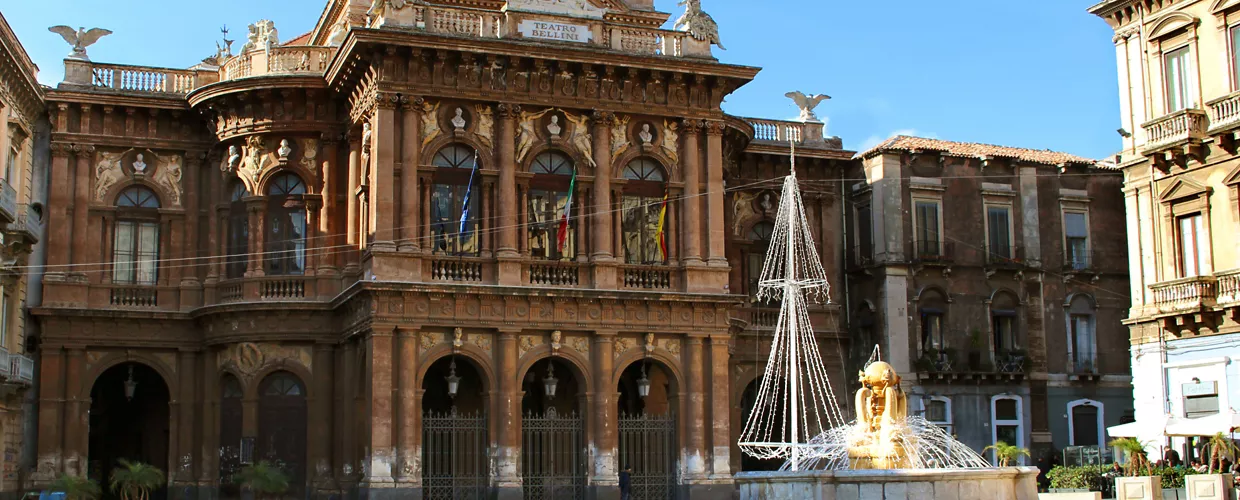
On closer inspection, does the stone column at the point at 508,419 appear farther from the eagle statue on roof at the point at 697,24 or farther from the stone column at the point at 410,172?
the eagle statue on roof at the point at 697,24

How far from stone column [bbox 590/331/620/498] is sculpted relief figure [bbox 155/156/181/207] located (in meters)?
10.7

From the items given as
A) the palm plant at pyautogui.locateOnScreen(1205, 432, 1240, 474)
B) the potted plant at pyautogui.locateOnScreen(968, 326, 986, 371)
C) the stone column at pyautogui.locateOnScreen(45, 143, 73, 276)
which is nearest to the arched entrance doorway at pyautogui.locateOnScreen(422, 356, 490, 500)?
the stone column at pyautogui.locateOnScreen(45, 143, 73, 276)

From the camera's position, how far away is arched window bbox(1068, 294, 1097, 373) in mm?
39344

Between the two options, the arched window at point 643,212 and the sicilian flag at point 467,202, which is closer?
the sicilian flag at point 467,202

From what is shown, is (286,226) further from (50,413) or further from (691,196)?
(691,196)

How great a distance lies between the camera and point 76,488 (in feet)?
96.1

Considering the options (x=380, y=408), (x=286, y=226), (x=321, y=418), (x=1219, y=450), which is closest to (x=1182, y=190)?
(x=1219, y=450)

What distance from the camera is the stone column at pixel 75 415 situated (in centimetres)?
3256

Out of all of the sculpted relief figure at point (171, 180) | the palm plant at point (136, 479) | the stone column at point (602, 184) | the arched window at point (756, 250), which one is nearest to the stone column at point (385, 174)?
the stone column at point (602, 184)

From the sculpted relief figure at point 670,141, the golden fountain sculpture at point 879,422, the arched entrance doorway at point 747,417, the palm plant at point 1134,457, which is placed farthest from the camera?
the arched entrance doorway at point 747,417

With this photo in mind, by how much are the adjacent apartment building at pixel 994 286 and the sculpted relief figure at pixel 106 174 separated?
18435 mm

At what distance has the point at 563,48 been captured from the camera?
31.5m

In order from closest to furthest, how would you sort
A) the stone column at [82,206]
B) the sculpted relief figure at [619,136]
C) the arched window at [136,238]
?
the sculpted relief figure at [619,136]
the stone column at [82,206]
the arched window at [136,238]

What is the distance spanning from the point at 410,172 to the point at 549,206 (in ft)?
10.8
